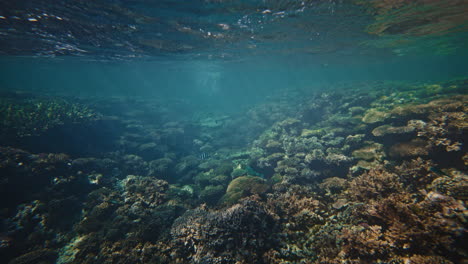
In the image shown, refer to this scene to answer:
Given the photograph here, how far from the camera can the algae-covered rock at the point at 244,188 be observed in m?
8.58

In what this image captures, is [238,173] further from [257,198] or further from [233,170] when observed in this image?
[257,198]

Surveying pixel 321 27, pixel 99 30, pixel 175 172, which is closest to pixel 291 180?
pixel 175 172

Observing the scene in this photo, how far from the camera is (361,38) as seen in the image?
2359cm

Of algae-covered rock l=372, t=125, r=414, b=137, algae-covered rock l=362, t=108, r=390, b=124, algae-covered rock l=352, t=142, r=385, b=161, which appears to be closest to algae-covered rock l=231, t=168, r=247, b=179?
algae-covered rock l=352, t=142, r=385, b=161

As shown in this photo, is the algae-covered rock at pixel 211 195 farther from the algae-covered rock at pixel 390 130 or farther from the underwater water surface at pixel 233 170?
the algae-covered rock at pixel 390 130

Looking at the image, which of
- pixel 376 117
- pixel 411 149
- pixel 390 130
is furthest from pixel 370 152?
pixel 376 117

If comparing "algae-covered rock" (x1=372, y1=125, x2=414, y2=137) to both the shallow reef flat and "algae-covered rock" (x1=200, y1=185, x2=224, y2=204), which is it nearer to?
the shallow reef flat

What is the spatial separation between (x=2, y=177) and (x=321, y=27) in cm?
2430

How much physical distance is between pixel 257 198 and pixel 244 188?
5.33 ft

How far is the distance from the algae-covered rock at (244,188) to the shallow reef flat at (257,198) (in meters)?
0.07

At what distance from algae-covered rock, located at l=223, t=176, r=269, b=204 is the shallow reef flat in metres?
0.07

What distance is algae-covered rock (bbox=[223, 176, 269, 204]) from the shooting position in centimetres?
858

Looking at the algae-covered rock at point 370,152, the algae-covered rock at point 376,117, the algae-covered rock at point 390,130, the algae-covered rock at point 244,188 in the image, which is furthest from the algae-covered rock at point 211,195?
the algae-covered rock at point 376,117

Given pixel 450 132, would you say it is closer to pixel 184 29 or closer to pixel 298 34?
pixel 298 34
